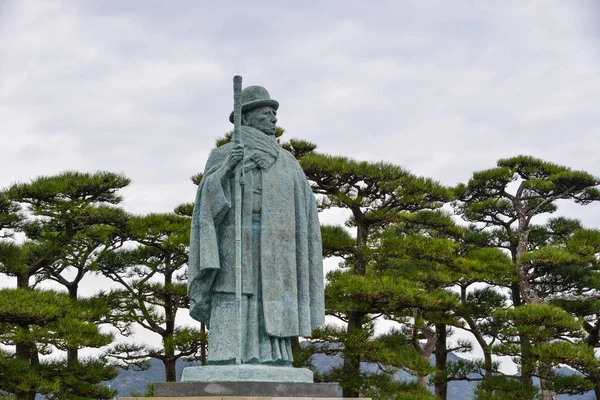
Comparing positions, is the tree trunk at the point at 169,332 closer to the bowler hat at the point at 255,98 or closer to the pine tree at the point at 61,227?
the pine tree at the point at 61,227

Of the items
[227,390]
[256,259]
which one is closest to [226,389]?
[227,390]

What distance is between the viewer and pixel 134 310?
1891 cm

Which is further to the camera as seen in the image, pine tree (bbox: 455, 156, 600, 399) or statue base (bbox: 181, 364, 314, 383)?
pine tree (bbox: 455, 156, 600, 399)

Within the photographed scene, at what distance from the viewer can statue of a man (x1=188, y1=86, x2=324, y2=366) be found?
24.8 ft

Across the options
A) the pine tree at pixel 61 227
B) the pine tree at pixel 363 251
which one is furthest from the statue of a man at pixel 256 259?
the pine tree at pixel 61 227

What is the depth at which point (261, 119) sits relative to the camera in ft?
27.1

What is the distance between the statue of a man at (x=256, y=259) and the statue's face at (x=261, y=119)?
139 mm

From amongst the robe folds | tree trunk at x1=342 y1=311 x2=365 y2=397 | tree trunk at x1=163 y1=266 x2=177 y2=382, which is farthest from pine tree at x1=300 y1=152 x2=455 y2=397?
the robe folds

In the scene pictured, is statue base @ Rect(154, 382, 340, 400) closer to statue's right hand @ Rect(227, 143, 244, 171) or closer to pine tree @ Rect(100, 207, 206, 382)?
statue's right hand @ Rect(227, 143, 244, 171)

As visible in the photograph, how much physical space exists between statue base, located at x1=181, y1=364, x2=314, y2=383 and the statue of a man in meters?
0.23

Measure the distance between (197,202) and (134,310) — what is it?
11745mm

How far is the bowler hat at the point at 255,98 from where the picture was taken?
823 cm

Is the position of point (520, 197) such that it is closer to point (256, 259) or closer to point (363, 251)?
point (363, 251)

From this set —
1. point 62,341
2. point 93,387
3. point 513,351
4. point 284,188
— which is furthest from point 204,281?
point 513,351
